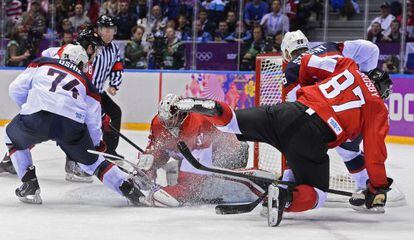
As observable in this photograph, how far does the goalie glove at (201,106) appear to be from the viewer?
3385mm

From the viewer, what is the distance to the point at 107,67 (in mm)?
5688

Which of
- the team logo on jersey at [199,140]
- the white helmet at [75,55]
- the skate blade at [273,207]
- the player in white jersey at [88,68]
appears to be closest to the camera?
the skate blade at [273,207]

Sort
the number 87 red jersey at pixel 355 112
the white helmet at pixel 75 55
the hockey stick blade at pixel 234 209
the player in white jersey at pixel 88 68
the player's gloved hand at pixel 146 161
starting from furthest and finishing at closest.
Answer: the player in white jersey at pixel 88 68
the white helmet at pixel 75 55
the player's gloved hand at pixel 146 161
the hockey stick blade at pixel 234 209
the number 87 red jersey at pixel 355 112

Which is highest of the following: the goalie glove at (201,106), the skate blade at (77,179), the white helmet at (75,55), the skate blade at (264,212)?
the white helmet at (75,55)

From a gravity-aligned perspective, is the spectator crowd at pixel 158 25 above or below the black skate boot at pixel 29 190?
above

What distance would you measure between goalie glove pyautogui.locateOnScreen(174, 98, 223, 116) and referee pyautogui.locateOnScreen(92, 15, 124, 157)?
82.5 inches

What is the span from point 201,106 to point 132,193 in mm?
799

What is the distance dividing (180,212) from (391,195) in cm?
118

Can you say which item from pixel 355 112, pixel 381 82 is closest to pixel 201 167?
pixel 355 112

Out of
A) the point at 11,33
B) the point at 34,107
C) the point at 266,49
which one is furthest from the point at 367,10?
the point at 34,107

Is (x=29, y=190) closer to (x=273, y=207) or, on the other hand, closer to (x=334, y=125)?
(x=273, y=207)

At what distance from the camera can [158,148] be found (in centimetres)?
432

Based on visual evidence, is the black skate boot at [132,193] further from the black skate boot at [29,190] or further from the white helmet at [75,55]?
the white helmet at [75,55]

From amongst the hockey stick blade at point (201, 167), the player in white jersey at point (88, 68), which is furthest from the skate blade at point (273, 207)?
the player in white jersey at point (88, 68)
